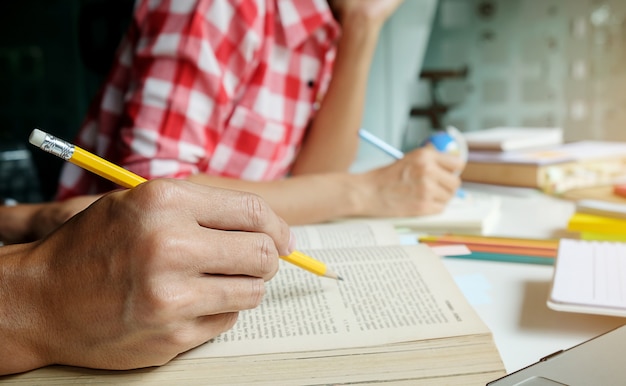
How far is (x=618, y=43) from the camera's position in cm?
235

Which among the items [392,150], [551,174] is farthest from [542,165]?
[392,150]

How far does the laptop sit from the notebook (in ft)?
0.23

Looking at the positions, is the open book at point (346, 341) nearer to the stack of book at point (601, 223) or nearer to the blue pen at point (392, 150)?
the stack of book at point (601, 223)

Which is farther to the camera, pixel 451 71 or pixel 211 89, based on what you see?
pixel 451 71

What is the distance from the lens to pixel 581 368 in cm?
35

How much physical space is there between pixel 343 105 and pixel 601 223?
1.62 ft

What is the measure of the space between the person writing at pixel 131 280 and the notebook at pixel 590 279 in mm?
250

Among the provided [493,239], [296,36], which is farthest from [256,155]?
[493,239]

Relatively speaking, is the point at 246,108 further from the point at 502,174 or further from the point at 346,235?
the point at 502,174

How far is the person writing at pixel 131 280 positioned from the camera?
14.4 inches

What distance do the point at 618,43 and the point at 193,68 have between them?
212 cm

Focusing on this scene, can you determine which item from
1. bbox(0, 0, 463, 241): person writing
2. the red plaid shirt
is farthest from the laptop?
the red plaid shirt

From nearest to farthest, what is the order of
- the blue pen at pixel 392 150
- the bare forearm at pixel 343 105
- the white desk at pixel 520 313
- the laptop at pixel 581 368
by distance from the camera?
the laptop at pixel 581 368, the white desk at pixel 520 313, the blue pen at pixel 392 150, the bare forearm at pixel 343 105

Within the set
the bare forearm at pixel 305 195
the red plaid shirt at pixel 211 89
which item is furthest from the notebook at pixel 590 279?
the red plaid shirt at pixel 211 89
